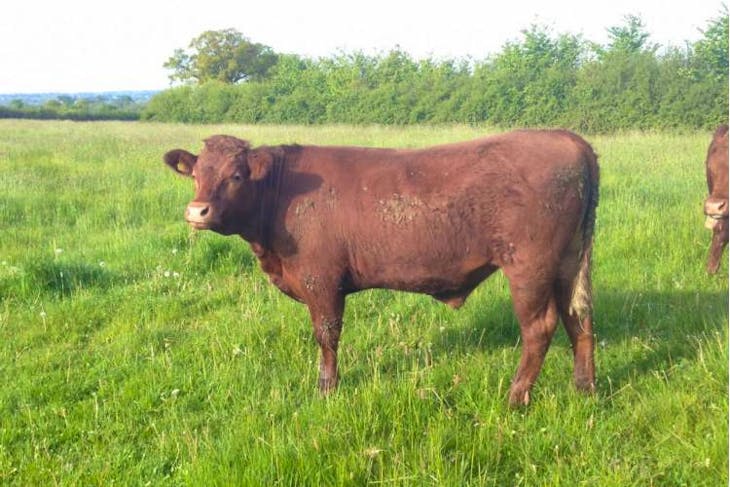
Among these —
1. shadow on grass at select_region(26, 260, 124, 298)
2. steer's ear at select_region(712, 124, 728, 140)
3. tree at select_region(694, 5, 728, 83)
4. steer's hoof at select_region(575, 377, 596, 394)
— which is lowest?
steer's hoof at select_region(575, 377, 596, 394)

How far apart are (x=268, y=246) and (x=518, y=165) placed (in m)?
1.76

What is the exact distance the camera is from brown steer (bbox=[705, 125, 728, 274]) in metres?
4.45

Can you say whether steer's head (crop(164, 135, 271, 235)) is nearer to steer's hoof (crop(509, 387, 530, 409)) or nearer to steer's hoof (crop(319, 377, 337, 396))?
steer's hoof (crop(319, 377, 337, 396))

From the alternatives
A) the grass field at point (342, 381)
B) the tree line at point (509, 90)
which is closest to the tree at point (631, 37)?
the tree line at point (509, 90)

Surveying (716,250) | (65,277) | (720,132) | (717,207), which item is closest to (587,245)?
(717,207)

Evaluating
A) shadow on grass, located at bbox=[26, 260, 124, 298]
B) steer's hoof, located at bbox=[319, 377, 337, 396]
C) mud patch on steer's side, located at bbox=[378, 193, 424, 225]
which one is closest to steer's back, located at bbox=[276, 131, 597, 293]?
mud patch on steer's side, located at bbox=[378, 193, 424, 225]

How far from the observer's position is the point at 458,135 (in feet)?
63.3

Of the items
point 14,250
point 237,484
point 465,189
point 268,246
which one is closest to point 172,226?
point 14,250

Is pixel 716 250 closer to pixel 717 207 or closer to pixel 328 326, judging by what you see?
pixel 717 207

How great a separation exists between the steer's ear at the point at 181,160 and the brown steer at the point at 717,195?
12.0ft

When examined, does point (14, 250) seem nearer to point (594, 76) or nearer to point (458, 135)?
point (458, 135)

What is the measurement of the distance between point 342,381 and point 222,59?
61.9 meters

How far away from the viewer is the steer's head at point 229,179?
13.8 feet

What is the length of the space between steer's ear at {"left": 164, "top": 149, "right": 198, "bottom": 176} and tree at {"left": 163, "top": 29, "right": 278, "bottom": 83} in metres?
59.3
